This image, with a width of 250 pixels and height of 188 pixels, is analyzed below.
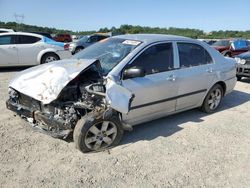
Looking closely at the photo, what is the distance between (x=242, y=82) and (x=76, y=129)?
7.53 meters

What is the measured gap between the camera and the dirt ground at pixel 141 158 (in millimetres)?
3324

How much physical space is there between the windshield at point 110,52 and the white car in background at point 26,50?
6245 millimetres

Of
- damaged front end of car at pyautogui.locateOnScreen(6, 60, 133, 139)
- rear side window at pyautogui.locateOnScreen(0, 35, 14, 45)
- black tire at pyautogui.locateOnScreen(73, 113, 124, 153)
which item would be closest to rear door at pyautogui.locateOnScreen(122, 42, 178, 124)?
damaged front end of car at pyautogui.locateOnScreen(6, 60, 133, 139)

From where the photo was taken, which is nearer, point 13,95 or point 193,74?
point 13,95

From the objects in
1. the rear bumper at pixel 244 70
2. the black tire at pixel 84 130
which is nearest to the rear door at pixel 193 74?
the black tire at pixel 84 130

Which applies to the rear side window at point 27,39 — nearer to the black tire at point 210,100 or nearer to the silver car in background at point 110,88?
the silver car in background at point 110,88

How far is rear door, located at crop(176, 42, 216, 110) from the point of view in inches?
193

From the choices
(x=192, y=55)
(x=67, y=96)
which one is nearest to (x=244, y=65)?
(x=192, y=55)

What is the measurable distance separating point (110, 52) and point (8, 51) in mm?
6958

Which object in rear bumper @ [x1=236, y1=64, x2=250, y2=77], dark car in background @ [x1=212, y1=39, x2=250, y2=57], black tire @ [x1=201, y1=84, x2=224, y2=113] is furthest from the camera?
dark car in background @ [x1=212, y1=39, x2=250, y2=57]

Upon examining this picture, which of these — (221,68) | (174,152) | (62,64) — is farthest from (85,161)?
(221,68)

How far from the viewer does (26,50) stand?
10492mm

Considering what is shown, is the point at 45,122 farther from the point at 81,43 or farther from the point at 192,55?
the point at 81,43

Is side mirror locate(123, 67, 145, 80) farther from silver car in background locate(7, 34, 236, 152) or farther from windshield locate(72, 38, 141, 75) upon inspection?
→ windshield locate(72, 38, 141, 75)
